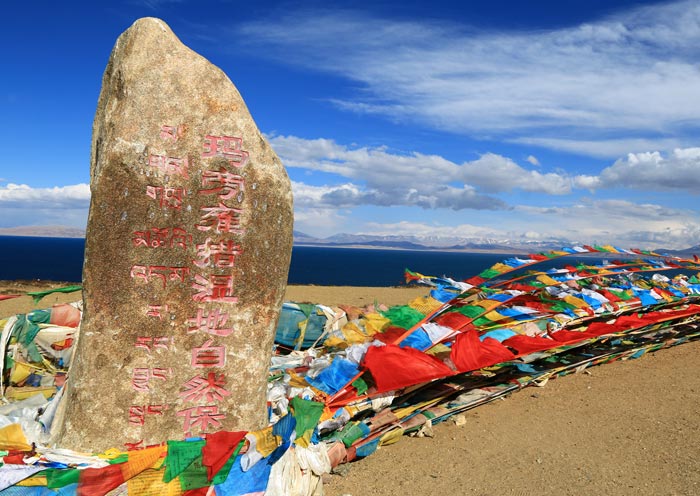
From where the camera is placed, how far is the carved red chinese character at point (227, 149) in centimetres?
416

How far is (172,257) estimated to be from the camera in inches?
162

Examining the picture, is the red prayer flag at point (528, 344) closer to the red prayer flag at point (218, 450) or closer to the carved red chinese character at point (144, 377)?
the red prayer flag at point (218, 450)

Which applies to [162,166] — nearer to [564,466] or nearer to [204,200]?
[204,200]

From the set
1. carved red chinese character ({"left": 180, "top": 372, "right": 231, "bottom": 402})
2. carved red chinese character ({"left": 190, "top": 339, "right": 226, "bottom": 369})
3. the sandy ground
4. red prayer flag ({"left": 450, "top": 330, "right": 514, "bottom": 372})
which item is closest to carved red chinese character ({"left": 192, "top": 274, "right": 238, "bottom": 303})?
carved red chinese character ({"left": 190, "top": 339, "right": 226, "bottom": 369})

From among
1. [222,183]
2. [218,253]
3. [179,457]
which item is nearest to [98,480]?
[179,457]

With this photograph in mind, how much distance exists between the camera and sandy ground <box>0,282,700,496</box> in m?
4.23

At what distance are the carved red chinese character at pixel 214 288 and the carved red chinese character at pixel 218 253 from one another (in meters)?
0.10

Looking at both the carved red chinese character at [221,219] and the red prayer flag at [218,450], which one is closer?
the red prayer flag at [218,450]

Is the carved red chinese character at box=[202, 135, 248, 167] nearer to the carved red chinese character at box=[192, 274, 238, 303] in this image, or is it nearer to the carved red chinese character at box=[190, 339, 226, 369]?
the carved red chinese character at box=[192, 274, 238, 303]

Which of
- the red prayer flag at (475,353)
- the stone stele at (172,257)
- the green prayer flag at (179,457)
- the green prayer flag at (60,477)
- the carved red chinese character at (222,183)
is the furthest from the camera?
the red prayer flag at (475,353)

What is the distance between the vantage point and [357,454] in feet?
15.0

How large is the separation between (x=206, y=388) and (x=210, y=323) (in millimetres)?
510

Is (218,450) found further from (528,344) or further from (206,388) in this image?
(528,344)

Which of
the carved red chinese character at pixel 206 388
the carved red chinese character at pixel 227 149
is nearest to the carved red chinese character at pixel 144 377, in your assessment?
the carved red chinese character at pixel 206 388
